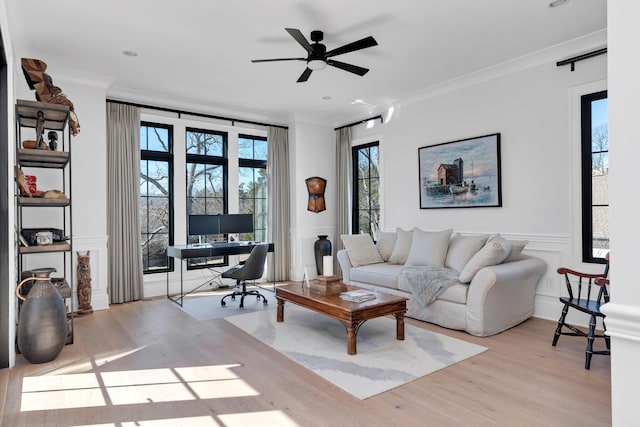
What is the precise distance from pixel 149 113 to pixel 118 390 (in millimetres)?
3971

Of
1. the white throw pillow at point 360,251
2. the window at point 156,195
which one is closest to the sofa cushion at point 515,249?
the white throw pillow at point 360,251

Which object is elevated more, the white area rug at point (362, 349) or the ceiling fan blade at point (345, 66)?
the ceiling fan blade at point (345, 66)

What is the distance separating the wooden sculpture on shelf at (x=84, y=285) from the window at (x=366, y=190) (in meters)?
3.95

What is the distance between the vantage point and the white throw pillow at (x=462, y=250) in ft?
13.8

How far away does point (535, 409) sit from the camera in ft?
7.45

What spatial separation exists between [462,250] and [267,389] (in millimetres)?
2682

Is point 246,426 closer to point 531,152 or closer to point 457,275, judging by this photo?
point 457,275

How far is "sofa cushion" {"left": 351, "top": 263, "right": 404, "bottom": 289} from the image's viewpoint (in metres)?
4.48

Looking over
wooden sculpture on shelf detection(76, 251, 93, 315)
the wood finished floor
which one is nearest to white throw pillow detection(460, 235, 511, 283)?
the wood finished floor

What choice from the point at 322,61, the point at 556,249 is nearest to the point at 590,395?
the point at 556,249

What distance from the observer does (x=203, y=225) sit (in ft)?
17.7

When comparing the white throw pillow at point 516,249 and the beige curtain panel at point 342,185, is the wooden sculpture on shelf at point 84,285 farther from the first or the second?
the white throw pillow at point 516,249

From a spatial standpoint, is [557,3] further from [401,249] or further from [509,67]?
[401,249]

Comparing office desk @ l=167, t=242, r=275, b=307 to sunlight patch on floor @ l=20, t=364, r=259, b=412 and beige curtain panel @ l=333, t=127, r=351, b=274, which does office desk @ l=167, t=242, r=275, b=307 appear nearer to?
beige curtain panel @ l=333, t=127, r=351, b=274
